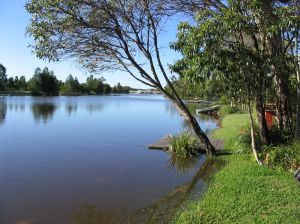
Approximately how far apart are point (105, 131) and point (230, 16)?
15053 millimetres

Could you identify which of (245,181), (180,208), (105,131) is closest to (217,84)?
(245,181)

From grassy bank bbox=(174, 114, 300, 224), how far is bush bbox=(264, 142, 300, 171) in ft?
1.40

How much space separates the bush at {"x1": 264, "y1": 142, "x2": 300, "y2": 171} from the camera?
368 inches

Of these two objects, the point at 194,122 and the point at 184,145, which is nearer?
the point at 194,122

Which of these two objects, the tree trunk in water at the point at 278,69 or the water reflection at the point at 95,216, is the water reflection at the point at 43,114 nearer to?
the tree trunk in water at the point at 278,69

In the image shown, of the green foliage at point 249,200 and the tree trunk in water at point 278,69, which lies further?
the tree trunk in water at point 278,69

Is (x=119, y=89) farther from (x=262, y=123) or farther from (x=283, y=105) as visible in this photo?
(x=262, y=123)

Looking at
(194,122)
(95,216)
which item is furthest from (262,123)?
(95,216)

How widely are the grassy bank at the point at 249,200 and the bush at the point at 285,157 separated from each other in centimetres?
43

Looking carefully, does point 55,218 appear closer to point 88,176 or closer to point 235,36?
point 88,176

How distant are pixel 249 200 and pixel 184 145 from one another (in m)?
7.15

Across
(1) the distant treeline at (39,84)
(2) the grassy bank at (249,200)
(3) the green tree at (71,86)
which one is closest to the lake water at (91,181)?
(2) the grassy bank at (249,200)

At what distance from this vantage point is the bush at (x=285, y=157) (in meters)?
9.34

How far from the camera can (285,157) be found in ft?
31.7
